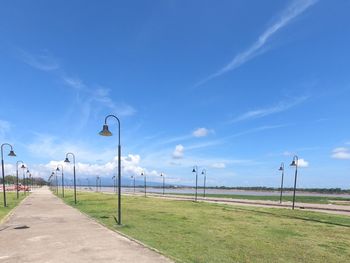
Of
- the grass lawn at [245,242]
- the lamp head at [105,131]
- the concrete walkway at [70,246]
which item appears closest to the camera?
the concrete walkway at [70,246]

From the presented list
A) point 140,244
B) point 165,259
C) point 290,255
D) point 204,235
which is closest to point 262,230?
point 204,235

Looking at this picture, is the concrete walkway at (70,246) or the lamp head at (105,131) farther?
the lamp head at (105,131)

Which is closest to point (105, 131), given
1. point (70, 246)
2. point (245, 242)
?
point (70, 246)

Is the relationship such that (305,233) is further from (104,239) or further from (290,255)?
(104,239)

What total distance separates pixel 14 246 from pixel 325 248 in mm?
11656

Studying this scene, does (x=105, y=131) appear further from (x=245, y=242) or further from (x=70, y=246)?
(x=245, y=242)

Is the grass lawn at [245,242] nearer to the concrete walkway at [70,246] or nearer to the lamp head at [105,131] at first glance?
the concrete walkway at [70,246]

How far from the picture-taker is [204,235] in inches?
702

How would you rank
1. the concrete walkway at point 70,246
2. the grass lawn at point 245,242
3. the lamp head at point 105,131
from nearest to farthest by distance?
the concrete walkway at point 70,246 < the grass lawn at point 245,242 < the lamp head at point 105,131

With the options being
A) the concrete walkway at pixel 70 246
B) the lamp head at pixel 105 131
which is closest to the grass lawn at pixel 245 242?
the concrete walkway at pixel 70 246

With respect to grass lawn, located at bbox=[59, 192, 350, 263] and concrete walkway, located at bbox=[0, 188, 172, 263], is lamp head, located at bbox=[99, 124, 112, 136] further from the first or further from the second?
concrete walkway, located at bbox=[0, 188, 172, 263]

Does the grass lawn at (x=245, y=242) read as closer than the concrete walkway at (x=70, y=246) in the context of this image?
No

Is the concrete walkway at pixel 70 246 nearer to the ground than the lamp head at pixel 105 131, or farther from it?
nearer to the ground

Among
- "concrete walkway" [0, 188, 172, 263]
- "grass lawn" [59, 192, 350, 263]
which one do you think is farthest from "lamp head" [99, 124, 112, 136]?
"concrete walkway" [0, 188, 172, 263]
